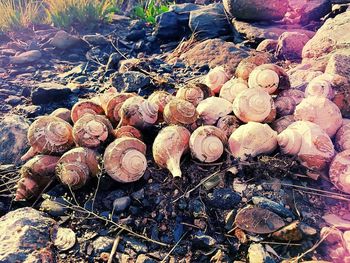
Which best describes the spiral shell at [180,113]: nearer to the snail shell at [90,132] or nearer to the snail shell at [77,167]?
the snail shell at [90,132]

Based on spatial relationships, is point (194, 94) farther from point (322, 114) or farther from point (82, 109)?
point (322, 114)

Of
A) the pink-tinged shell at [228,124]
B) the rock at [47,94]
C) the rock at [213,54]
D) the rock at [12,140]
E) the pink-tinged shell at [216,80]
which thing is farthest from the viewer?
the rock at [213,54]

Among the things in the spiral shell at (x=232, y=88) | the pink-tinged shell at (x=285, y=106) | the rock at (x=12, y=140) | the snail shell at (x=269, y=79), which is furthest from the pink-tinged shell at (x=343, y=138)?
the rock at (x=12, y=140)

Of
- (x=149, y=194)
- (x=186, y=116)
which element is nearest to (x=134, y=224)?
(x=149, y=194)

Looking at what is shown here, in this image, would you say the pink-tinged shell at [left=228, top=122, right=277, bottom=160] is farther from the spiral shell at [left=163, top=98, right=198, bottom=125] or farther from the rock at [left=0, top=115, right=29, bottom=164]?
the rock at [left=0, top=115, right=29, bottom=164]

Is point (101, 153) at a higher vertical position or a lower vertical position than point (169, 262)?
higher

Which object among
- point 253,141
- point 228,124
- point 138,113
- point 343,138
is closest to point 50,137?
point 138,113

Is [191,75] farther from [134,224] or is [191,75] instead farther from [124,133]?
[134,224]
